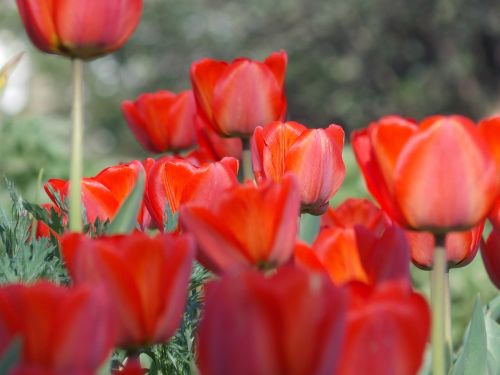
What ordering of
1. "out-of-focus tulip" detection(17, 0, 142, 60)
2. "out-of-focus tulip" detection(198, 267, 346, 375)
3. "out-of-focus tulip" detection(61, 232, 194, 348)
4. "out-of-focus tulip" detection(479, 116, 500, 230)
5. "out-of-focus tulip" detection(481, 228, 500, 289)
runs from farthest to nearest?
Result: "out-of-focus tulip" detection(481, 228, 500, 289) → "out-of-focus tulip" detection(17, 0, 142, 60) → "out-of-focus tulip" detection(479, 116, 500, 230) → "out-of-focus tulip" detection(61, 232, 194, 348) → "out-of-focus tulip" detection(198, 267, 346, 375)

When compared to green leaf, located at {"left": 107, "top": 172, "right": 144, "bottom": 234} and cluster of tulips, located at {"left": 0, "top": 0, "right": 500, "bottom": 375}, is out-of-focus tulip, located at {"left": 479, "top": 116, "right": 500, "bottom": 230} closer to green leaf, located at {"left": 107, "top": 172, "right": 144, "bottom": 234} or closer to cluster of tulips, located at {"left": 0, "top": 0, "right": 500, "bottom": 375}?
cluster of tulips, located at {"left": 0, "top": 0, "right": 500, "bottom": 375}

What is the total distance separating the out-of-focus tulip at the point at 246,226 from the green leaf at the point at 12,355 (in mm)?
216

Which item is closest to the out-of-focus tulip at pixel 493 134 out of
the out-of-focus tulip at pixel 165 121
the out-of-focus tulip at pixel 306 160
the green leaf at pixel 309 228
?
the out-of-focus tulip at pixel 306 160

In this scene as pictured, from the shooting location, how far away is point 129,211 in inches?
34.4

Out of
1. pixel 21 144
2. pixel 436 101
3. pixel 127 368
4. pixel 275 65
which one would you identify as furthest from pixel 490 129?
pixel 436 101

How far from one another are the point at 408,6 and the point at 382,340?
1185cm

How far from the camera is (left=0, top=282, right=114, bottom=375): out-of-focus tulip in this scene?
0.60 meters

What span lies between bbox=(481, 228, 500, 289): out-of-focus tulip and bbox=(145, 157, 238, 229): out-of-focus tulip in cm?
31

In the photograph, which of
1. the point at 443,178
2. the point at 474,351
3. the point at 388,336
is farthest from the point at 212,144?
the point at 388,336

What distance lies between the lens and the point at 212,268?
2.64 feet

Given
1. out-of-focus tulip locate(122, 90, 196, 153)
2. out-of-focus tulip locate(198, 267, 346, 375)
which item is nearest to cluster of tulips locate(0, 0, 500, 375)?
out-of-focus tulip locate(198, 267, 346, 375)

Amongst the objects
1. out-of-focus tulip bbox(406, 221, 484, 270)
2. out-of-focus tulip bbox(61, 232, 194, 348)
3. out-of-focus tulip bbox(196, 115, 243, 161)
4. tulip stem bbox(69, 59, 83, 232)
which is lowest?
out-of-focus tulip bbox(196, 115, 243, 161)

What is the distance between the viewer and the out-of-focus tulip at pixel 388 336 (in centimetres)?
62

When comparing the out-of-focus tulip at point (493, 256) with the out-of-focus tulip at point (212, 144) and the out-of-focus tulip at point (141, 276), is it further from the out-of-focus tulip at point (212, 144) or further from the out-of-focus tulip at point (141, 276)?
the out-of-focus tulip at point (141, 276)
